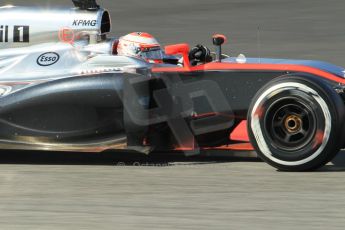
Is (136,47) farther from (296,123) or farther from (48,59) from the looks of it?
(296,123)

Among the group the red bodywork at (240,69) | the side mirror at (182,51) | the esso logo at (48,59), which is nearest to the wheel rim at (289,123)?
the red bodywork at (240,69)

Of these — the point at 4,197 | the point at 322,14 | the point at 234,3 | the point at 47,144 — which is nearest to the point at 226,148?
the point at 47,144

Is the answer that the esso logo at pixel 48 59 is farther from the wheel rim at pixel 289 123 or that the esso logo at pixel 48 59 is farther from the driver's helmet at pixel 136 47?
the wheel rim at pixel 289 123

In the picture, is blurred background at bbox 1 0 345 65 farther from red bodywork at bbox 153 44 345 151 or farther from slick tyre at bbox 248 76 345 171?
slick tyre at bbox 248 76 345 171

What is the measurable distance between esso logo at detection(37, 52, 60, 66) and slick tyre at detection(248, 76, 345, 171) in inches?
A: 67.5

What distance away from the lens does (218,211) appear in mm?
6305

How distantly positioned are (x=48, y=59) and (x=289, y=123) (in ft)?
6.83

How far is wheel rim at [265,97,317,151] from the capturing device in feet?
24.6

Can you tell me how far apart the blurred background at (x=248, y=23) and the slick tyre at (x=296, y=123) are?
289 inches

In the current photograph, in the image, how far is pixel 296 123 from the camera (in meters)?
7.57

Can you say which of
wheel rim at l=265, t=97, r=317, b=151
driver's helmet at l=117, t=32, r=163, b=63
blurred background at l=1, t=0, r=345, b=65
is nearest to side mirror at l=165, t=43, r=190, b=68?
driver's helmet at l=117, t=32, r=163, b=63

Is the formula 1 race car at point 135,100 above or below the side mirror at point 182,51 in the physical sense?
below

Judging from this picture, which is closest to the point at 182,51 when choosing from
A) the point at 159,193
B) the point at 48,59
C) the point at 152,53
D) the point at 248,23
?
the point at 152,53

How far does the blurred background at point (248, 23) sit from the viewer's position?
643 inches
